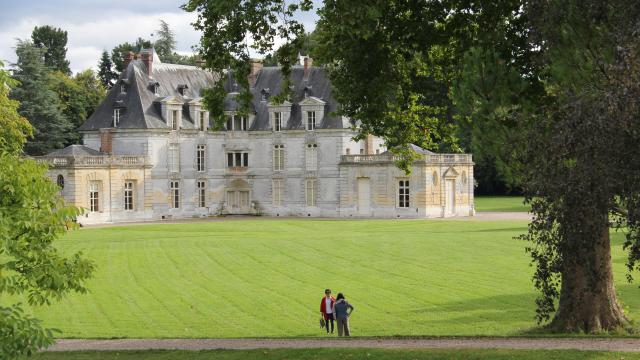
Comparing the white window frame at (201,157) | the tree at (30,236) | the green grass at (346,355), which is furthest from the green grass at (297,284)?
the white window frame at (201,157)

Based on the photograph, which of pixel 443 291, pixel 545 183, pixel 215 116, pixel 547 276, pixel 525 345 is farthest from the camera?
pixel 443 291

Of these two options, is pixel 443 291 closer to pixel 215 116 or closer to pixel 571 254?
pixel 215 116

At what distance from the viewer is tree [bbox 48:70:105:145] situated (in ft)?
214

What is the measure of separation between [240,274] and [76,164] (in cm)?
2489

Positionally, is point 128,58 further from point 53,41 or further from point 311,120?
point 53,41

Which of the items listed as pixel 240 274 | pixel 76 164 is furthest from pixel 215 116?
pixel 76 164

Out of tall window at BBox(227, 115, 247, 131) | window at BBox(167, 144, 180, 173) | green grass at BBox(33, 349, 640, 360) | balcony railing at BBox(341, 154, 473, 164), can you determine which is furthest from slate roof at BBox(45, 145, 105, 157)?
green grass at BBox(33, 349, 640, 360)

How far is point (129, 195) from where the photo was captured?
5353 cm

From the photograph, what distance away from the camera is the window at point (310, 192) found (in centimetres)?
5625

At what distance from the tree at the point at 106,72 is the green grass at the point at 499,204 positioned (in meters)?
32.7

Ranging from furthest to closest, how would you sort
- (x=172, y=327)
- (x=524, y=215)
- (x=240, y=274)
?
(x=524, y=215)
(x=240, y=274)
(x=172, y=327)

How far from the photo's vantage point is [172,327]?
20156 millimetres

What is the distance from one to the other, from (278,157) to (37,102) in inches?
609

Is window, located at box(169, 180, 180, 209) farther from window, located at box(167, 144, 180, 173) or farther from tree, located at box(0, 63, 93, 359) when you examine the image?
tree, located at box(0, 63, 93, 359)
